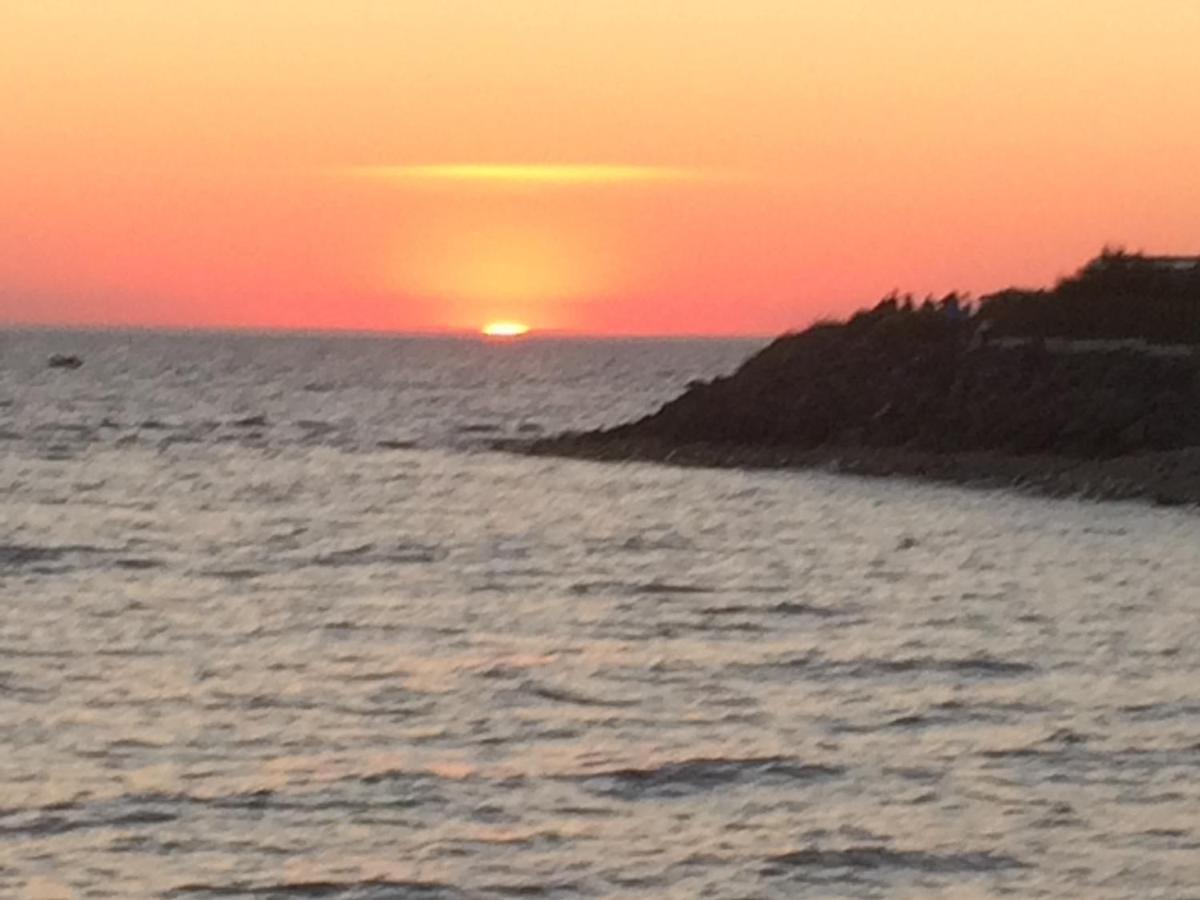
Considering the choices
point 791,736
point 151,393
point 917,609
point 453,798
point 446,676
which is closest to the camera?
point 453,798

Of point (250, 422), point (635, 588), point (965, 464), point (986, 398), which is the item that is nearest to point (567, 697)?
point (635, 588)

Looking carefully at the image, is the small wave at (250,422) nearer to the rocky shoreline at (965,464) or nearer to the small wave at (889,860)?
the rocky shoreline at (965,464)

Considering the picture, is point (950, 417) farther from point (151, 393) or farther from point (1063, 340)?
point (151, 393)

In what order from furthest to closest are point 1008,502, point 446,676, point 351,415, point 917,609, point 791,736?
point 351,415
point 1008,502
point 917,609
point 446,676
point 791,736

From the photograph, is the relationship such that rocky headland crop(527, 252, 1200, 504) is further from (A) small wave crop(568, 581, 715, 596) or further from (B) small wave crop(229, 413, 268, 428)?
(B) small wave crop(229, 413, 268, 428)

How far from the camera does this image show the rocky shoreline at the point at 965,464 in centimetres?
3566

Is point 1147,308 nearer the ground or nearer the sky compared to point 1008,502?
nearer the sky

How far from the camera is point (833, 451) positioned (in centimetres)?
4425

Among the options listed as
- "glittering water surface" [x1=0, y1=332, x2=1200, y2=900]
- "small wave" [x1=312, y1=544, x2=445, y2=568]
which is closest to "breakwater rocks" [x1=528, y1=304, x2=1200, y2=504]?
"glittering water surface" [x1=0, y1=332, x2=1200, y2=900]

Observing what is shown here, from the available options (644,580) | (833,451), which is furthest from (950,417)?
(644,580)

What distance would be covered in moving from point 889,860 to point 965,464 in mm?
A: 28212

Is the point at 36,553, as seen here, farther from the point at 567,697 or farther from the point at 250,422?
the point at 250,422

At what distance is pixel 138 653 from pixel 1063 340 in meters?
31.3

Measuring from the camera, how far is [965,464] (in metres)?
40.2
